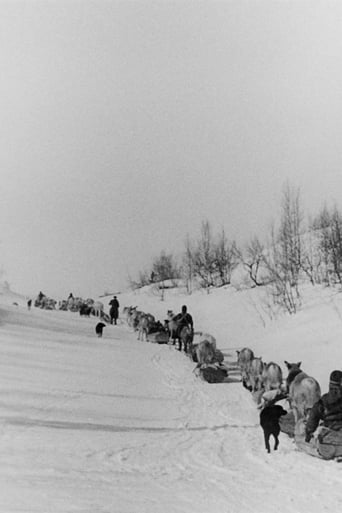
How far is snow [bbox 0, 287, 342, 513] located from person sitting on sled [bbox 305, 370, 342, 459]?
0.23 meters

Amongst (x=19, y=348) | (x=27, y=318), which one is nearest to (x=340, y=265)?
(x=27, y=318)

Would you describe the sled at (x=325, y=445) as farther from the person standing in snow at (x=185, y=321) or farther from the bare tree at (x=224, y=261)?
the bare tree at (x=224, y=261)

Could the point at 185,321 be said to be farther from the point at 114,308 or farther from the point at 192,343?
the point at 114,308

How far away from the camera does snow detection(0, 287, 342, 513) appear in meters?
5.08

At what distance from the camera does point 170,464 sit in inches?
249

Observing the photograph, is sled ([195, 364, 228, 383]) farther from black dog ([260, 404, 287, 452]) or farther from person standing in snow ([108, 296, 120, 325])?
person standing in snow ([108, 296, 120, 325])

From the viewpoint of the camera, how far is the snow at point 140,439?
5.08m

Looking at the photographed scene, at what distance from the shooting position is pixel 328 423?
6.82 m

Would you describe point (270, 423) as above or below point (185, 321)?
below

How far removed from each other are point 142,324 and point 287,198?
10767 millimetres

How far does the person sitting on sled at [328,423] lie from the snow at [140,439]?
0.75 feet

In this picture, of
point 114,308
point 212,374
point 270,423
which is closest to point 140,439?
point 270,423

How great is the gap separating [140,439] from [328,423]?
2839mm

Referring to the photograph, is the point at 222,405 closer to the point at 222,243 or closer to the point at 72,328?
the point at 72,328
